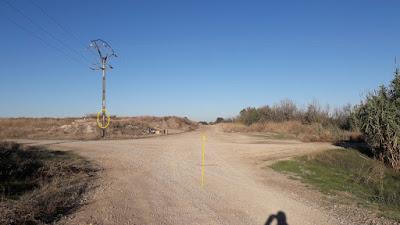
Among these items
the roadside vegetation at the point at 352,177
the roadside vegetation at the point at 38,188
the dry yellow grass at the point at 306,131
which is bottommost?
the roadside vegetation at the point at 352,177

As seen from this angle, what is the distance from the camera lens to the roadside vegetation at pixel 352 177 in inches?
296

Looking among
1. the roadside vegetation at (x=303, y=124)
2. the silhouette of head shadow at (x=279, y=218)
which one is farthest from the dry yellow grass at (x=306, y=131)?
the silhouette of head shadow at (x=279, y=218)

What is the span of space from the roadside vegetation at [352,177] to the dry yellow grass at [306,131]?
9195 millimetres

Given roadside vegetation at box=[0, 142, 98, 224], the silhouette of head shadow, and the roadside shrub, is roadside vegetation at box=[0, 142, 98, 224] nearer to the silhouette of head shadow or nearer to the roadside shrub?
the silhouette of head shadow

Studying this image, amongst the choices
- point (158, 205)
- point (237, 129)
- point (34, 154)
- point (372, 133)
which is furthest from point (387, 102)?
point (237, 129)

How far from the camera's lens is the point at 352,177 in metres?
10.9

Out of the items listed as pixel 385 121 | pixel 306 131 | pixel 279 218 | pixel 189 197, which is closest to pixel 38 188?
pixel 189 197

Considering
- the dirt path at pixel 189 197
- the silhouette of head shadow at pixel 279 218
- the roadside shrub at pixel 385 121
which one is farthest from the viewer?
the roadside shrub at pixel 385 121

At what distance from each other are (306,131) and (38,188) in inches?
1250

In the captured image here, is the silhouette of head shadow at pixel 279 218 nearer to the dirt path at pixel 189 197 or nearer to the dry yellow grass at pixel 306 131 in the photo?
the dirt path at pixel 189 197

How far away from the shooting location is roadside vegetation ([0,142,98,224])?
5039 mm

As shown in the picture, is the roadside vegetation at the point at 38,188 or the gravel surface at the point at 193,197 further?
the gravel surface at the point at 193,197

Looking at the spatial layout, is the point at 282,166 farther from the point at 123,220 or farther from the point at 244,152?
the point at 123,220

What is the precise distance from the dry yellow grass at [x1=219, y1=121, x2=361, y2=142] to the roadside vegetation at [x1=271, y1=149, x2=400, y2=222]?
920 centimetres
